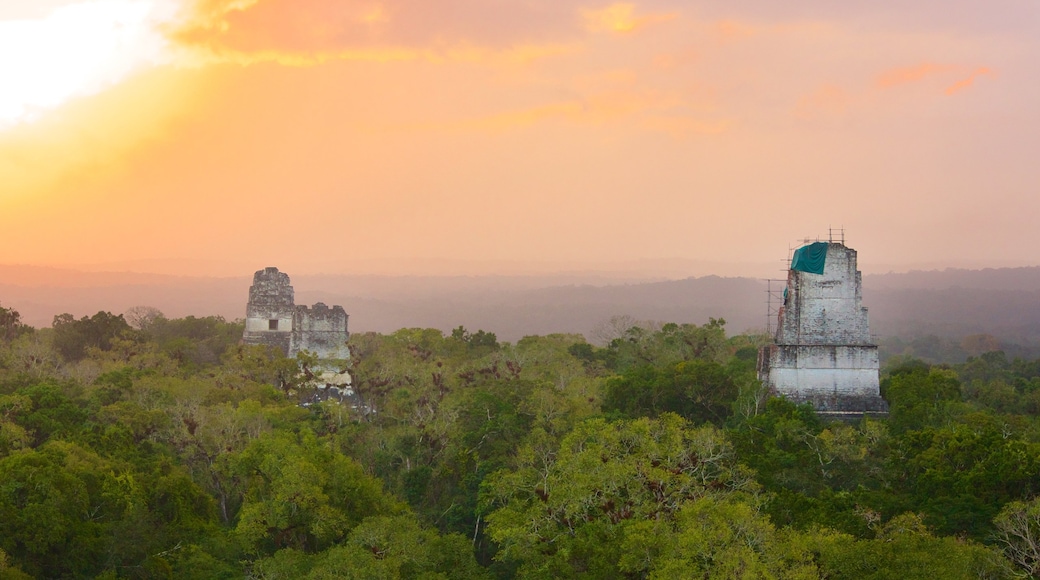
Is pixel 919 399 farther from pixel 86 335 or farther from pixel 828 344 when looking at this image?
pixel 86 335

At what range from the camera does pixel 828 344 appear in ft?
89.0

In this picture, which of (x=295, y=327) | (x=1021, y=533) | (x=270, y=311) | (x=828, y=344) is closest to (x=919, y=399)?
(x=828, y=344)

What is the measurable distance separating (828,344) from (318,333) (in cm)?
1925

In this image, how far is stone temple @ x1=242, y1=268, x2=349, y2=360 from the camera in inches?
1556

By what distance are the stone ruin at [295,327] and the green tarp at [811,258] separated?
16.5 metres

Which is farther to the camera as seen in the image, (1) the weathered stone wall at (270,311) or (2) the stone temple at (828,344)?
(1) the weathered stone wall at (270,311)

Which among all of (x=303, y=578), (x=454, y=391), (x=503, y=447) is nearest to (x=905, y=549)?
(x=303, y=578)

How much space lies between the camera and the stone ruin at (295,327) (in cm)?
3847

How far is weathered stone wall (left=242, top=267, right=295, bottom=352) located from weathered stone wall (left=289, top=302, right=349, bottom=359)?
0.72m

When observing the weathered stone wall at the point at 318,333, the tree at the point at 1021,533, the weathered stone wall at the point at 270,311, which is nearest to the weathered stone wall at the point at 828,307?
the tree at the point at 1021,533

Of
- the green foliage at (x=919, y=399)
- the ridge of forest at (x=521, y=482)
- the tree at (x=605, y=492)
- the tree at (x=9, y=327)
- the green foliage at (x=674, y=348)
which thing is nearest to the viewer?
the ridge of forest at (x=521, y=482)

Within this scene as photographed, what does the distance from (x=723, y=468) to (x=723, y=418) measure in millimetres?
7592

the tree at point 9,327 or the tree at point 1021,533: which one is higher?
the tree at point 9,327

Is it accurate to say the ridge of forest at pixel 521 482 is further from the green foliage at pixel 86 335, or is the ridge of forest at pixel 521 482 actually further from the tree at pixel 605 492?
the green foliage at pixel 86 335
